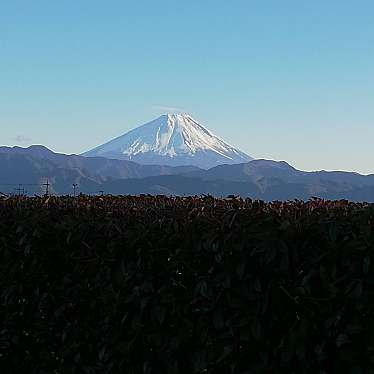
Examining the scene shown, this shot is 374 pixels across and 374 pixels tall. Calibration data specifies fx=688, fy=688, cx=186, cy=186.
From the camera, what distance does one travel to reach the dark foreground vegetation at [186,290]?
3711 mm

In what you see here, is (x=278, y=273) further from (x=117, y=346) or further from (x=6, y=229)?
(x=6, y=229)

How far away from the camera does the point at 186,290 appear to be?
169 inches

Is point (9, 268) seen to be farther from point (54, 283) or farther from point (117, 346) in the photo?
point (117, 346)

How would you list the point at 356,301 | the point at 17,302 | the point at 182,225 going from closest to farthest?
the point at 356,301, the point at 182,225, the point at 17,302

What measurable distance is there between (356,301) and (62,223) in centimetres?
240

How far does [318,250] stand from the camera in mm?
3797

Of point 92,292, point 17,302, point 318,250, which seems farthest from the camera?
point 17,302

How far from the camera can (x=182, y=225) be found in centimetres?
443

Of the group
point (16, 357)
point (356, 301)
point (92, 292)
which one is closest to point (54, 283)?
point (92, 292)

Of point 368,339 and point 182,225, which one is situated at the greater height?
point 182,225

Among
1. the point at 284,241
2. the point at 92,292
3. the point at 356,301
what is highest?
the point at 284,241

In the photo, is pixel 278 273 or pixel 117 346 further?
pixel 117 346

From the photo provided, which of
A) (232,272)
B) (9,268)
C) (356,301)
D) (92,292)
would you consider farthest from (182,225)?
(9,268)

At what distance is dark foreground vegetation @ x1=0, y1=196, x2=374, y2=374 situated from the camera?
3711mm
